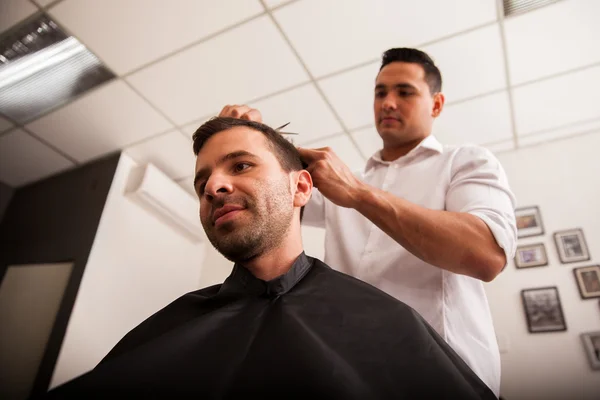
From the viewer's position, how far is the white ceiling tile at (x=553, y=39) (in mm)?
2324

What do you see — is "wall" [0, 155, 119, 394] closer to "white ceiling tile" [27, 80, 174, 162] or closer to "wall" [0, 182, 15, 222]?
"wall" [0, 182, 15, 222]

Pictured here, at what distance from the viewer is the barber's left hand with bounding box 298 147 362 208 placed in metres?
1.17

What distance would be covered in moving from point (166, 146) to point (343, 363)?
10.4ft

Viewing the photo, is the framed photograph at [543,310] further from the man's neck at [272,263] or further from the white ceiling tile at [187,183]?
the white ceiling tile at [187,183]

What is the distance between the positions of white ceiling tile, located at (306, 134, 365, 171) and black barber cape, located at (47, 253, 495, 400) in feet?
7.79

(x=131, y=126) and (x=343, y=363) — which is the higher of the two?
(x=131, y=126)

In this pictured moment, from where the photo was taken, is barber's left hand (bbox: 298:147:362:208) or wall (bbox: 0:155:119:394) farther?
wall (bbox: 0:155:119:394)

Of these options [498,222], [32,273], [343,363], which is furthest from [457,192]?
[32,273]

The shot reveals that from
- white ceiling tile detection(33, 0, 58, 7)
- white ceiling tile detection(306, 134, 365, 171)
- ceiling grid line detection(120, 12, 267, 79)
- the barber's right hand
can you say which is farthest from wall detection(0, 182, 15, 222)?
the barber's right hand

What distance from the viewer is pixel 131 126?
133 inches

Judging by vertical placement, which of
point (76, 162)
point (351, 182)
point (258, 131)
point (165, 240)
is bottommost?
point (351, 182)

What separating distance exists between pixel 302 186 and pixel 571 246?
2.52 metres

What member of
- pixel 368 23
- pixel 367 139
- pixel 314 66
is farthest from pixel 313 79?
pixel 367 139

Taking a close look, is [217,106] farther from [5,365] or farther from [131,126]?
[5,365]
